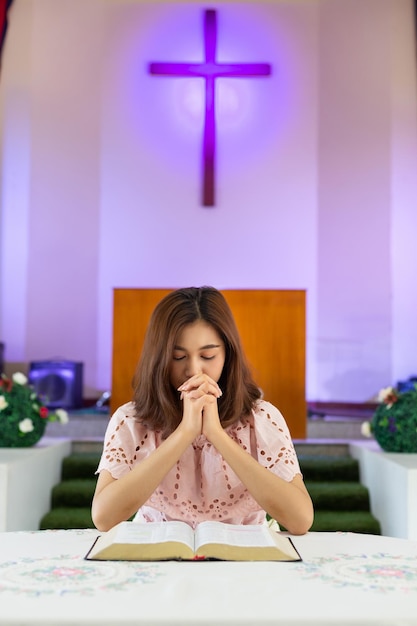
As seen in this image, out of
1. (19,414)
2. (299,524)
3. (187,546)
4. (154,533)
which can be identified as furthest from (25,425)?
Result: (187,546)

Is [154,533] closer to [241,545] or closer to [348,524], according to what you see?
[241,545]

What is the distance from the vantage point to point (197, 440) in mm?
2145

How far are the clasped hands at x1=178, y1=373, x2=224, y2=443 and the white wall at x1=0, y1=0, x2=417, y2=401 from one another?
5313 mm

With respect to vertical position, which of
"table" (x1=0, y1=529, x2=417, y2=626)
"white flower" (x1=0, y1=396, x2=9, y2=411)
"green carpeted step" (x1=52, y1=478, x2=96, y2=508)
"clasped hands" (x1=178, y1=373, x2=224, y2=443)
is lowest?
"green carpeted step" (x1=52, y1=478, x2=96, y2=508)

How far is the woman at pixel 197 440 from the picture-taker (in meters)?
1.93

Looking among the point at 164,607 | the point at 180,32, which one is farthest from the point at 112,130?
the point at 164,607

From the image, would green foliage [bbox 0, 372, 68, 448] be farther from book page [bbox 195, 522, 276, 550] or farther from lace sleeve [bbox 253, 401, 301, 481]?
book page [bbox 195, 522, 276, 550]

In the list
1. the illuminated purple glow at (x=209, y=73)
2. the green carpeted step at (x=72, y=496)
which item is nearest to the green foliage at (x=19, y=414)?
the green carpeted step at (x=72, y=496)

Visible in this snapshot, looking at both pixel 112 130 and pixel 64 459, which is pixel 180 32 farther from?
pixel 64 459

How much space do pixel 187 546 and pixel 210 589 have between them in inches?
8.9

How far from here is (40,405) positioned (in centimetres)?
446

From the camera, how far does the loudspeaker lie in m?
6.72

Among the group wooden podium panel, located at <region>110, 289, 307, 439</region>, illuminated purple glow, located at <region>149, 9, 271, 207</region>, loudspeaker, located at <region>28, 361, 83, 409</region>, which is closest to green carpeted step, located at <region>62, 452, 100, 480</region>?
wooden podium panel, located at <region>110, 289, 307, 439</region>

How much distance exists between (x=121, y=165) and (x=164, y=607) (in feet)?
21.6
